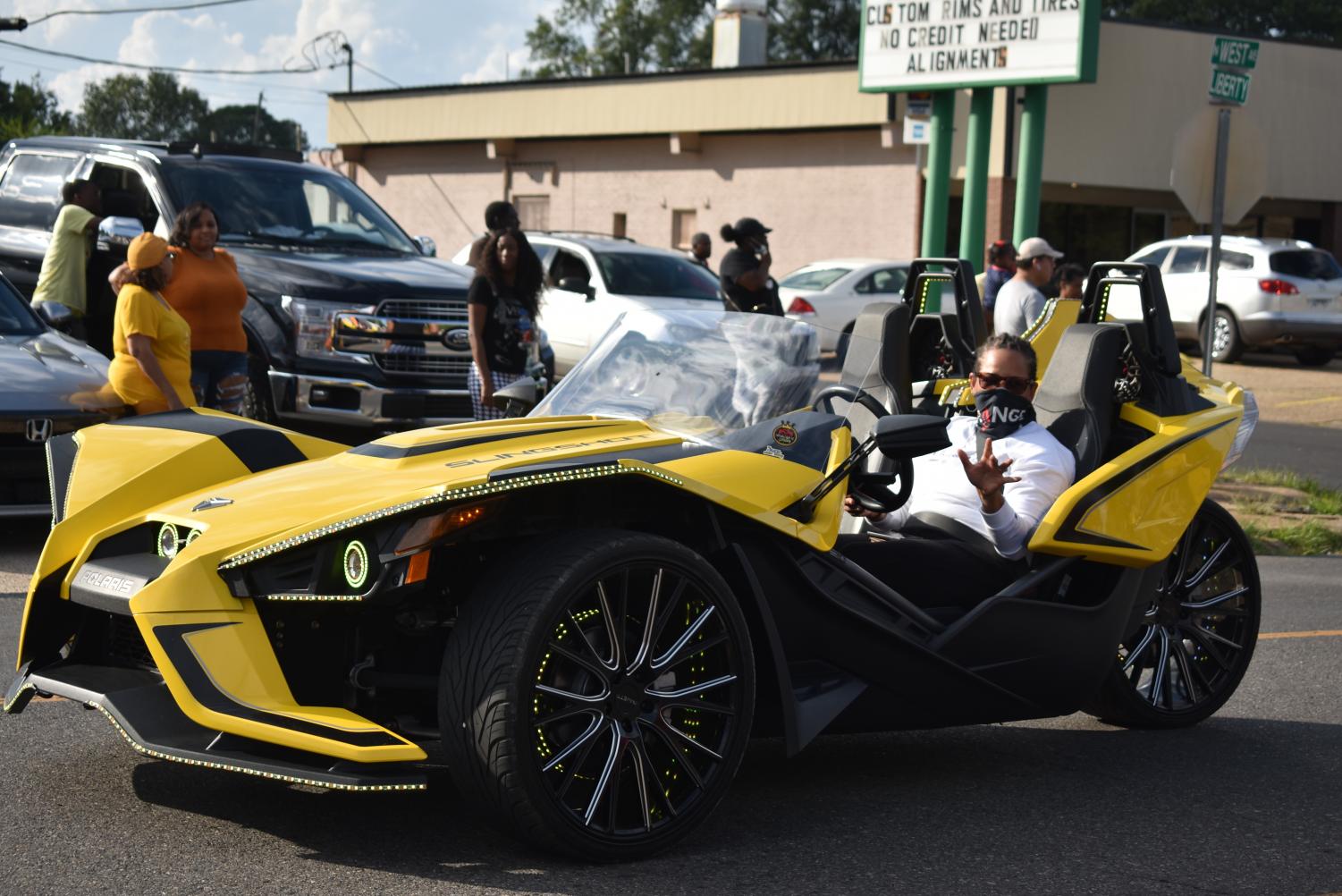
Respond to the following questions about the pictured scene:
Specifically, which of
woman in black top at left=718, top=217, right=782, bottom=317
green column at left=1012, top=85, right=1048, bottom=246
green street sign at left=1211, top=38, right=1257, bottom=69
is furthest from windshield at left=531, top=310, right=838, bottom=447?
green column at left=1012, top=85, right=1048, bottom=246

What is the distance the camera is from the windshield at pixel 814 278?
24.8 metres

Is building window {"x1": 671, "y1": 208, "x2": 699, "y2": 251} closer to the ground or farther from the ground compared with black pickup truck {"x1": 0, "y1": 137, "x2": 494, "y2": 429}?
closer to the ground

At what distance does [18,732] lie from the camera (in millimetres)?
5480

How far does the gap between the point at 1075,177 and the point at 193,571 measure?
2850 cm

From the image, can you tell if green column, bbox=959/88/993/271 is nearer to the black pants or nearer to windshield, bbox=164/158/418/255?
windshield, bbox=164/158/418/255

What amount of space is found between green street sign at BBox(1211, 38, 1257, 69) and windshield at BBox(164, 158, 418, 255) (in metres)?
6.18

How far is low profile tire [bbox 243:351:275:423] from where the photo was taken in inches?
467

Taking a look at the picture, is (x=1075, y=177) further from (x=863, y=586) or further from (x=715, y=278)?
(x=863, y=586)

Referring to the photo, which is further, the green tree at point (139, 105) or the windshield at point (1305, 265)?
the green tree at point (139, 105)

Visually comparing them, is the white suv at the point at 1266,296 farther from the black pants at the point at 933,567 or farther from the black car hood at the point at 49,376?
the black pants at the point at 933,567

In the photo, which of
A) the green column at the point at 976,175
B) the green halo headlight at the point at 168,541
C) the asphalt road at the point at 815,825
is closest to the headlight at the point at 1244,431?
the asphalt road at the point at 815,825

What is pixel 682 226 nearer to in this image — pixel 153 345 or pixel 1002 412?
pixel 153 345

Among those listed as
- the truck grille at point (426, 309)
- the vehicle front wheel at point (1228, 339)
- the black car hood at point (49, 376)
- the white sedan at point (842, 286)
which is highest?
the truck grille at point (426, 309)

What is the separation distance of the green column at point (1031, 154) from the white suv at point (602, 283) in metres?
8.35
